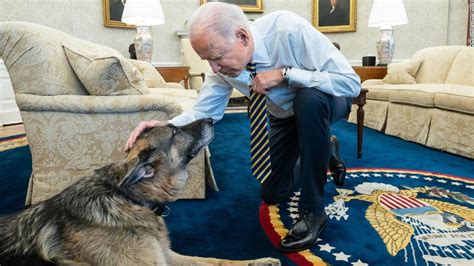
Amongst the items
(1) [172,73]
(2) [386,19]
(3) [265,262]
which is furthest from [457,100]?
(1) [172,73]

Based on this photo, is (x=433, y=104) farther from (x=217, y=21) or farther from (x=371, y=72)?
(x=217, y=21)

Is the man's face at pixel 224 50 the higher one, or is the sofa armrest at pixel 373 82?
the man's face at pixel 224 50

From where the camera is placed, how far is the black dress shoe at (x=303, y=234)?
149 cm

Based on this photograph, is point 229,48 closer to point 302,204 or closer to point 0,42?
point 302,204

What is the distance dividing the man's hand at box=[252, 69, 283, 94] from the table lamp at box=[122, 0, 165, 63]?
12.1 feet

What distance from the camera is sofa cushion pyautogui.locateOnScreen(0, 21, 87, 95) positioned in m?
1.87

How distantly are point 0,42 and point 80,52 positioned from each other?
1.31 feet

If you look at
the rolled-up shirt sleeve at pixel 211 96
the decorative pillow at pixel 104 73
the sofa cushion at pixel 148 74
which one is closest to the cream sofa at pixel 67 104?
the decorative pillow at pixel 104 73

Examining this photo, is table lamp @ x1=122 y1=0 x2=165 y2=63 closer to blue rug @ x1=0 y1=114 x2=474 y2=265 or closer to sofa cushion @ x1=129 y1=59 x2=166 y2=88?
sofa cushion @ x1=129 y1=59 x2=166 y2=88

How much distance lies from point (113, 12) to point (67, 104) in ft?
14.8

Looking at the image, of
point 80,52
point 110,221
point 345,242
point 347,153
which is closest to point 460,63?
point 347,153

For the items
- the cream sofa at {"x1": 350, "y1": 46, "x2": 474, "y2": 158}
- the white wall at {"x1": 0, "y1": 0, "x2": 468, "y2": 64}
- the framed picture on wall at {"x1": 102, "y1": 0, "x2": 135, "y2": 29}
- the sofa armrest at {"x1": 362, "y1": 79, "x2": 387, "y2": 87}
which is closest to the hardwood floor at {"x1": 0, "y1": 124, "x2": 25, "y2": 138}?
the white wall at {"x1": 0, "y1": 0, "x2": 468, "y2": 64}

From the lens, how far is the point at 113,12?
5832 millimetres

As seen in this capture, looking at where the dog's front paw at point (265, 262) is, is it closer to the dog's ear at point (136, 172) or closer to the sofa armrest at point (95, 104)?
the dog's ear at point (136, 172)
